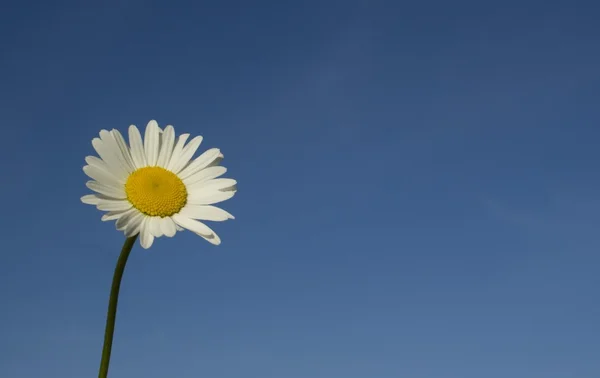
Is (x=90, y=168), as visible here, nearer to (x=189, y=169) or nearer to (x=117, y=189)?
(x=117, y=189)

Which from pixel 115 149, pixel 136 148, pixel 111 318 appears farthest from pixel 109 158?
pixel 111 318

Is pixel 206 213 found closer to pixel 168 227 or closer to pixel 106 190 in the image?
pixel 168 227

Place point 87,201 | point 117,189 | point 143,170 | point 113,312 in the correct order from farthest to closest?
point 143,170
point 117,189
point 87,201
point 113,312

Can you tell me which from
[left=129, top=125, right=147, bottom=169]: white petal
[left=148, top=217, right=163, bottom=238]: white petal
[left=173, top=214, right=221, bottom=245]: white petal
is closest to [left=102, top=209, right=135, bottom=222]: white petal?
[left=148, top=217, right=163, bottom=238]: white petal

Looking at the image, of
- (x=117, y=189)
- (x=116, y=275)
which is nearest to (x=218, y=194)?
(x=117, y=189)

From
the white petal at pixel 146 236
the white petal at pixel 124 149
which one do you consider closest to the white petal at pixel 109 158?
the white petal at pixel 124 149

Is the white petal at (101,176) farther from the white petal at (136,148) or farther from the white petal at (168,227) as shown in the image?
the white petal at (168,227)
